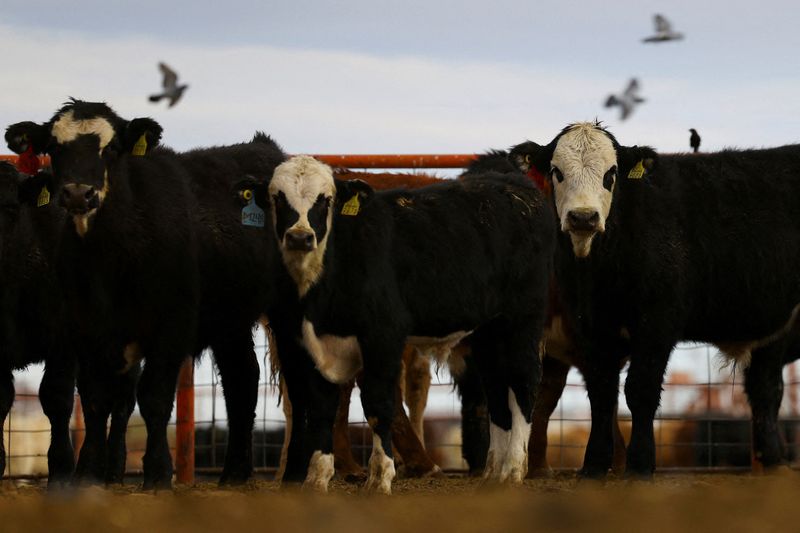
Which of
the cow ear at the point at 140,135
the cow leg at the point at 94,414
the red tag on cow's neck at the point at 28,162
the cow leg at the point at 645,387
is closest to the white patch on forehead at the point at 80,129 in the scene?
the cow ear at the point at 140,135

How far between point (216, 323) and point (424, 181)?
2.72 metres

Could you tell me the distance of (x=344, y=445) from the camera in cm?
896

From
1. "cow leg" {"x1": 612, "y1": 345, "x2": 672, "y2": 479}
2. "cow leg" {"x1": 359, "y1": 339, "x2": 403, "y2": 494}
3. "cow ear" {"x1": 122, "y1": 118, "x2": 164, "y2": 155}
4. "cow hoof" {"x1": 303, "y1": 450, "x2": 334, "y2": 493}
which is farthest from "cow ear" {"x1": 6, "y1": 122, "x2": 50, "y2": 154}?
"cow leg" {"x1": 612, "y1": 345, "x2": 672, "y2": 479}

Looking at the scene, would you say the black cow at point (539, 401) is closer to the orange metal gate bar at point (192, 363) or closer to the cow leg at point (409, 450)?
the cow leg at point (409, 450)

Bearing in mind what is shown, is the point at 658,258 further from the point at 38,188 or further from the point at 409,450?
the point at 38,188

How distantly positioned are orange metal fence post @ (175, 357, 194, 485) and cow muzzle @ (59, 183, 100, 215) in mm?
2626

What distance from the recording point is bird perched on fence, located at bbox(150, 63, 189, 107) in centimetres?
852

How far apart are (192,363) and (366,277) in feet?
8.77

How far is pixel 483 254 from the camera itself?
7.84 m

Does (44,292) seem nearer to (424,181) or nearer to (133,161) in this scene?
(133,161)

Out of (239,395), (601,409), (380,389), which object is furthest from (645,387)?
(239,395)

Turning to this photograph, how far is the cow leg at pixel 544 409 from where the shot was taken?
9.12m

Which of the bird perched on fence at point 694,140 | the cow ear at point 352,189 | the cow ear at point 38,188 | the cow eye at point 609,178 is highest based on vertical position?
the bird perched on fence at point 694,140

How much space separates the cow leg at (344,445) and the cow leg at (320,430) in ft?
4.36
